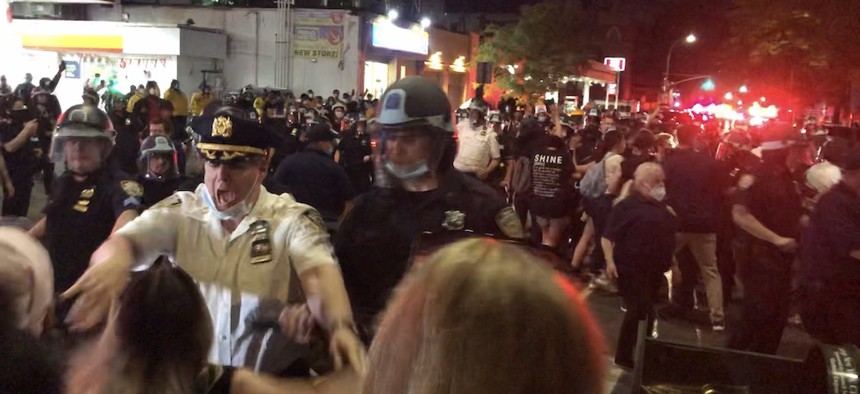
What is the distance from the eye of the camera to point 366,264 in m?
3.40

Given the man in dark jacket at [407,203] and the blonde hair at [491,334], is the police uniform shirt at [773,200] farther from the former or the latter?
the blonde hair at [491,334]

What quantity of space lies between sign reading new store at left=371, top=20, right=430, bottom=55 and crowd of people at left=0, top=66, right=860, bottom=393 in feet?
64.4

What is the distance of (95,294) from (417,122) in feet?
4.54

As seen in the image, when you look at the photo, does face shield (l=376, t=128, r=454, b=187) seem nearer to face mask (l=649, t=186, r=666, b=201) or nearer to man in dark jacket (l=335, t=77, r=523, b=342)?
man in dark jacket (l=335, t=77, r=523, b=342)

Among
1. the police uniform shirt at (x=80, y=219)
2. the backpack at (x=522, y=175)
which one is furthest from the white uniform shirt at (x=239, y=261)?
the backpack at (x=522, y=175)

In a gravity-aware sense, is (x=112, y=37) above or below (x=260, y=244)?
above

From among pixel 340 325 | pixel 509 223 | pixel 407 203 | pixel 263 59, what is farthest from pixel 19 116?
pixel 263 59

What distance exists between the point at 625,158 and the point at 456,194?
6.22 meters

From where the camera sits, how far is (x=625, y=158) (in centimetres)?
928

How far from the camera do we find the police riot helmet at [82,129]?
4727mm

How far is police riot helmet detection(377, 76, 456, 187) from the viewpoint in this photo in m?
3.45

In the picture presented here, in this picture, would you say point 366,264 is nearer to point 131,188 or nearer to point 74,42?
point 131,188

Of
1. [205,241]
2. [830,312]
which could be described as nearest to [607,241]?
[830,312]

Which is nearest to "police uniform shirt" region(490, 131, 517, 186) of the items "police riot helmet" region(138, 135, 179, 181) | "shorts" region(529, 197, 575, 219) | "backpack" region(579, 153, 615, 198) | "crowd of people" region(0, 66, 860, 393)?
"shorts" region(529, 197, 575, 219)
